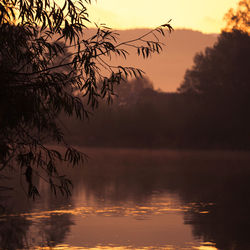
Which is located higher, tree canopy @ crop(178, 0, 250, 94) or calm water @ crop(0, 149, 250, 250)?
tree canopy @ crop(178, 0, 250, 94)

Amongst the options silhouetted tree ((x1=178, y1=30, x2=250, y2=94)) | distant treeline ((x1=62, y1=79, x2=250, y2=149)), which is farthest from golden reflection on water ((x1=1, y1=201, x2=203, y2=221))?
silhouetted tree ((x1=178, y1=30, x2=250, y2=94))

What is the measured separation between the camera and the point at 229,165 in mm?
47312

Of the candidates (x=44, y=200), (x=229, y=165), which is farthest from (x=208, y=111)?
(x=44, y=200)

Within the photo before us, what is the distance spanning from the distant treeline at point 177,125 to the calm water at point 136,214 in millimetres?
31079

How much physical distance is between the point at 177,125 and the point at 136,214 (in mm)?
49533

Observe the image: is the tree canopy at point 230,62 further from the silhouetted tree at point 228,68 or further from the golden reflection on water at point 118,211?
the golden reflection on water at point 118,211

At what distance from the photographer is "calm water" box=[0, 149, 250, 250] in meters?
16.7

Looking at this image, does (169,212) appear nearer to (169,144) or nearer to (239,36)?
(169,144)

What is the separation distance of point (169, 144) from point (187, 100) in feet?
17.9

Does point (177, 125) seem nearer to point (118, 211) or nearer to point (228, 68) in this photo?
point (228, 68)

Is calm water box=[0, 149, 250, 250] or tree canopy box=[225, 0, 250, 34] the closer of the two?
calm water box=[0, 149, 250, 250]

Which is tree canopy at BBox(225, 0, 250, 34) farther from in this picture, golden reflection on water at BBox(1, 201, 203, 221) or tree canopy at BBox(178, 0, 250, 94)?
golden reflection on water at BBox(1, 201, 203, 221)

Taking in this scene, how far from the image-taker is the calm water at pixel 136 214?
54.7ft

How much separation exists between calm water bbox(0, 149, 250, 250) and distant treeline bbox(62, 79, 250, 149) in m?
31.1
